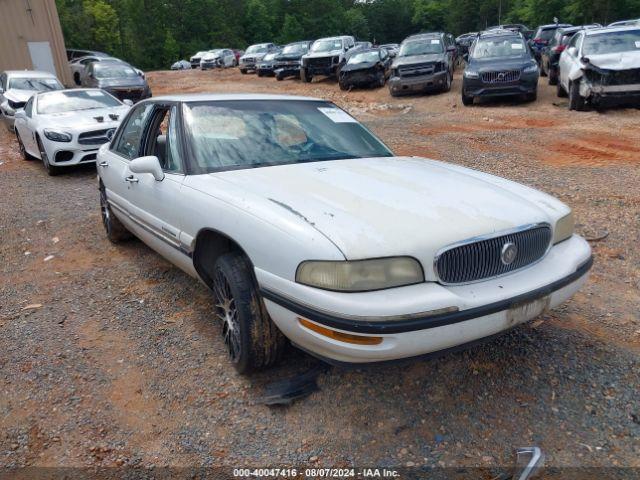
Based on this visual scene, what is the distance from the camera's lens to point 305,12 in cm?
6406

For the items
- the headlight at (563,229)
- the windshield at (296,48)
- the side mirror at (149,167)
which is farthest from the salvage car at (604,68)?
the windshield at (296,48)

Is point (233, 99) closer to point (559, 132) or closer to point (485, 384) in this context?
point (485, 384)

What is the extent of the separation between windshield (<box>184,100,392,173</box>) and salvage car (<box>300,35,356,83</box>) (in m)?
17.2

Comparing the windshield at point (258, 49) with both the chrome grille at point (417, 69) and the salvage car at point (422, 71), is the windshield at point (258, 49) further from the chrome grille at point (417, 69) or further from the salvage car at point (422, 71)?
the chrome grille at point (417, 69)

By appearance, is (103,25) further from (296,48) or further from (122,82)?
(122,82)

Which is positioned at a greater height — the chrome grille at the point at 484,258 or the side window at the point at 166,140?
the side window at the point at 166,140

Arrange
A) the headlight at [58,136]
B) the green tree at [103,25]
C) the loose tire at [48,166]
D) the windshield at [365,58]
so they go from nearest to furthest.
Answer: the headlight at [58,136], the loose tire at [48,166], the windshield at [365,58], the green tree at [103,25]

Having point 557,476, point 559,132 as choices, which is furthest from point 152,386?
point 559,132

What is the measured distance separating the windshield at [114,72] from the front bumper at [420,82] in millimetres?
8846

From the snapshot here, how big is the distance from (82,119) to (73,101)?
105 cm

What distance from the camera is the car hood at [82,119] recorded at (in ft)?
28.8

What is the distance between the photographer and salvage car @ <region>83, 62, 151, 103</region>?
54.6 ft

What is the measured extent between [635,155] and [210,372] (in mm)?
7535

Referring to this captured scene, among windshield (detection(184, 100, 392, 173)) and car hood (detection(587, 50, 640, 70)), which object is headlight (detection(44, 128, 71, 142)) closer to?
windshield (detection(184, 100, 392, 173))
